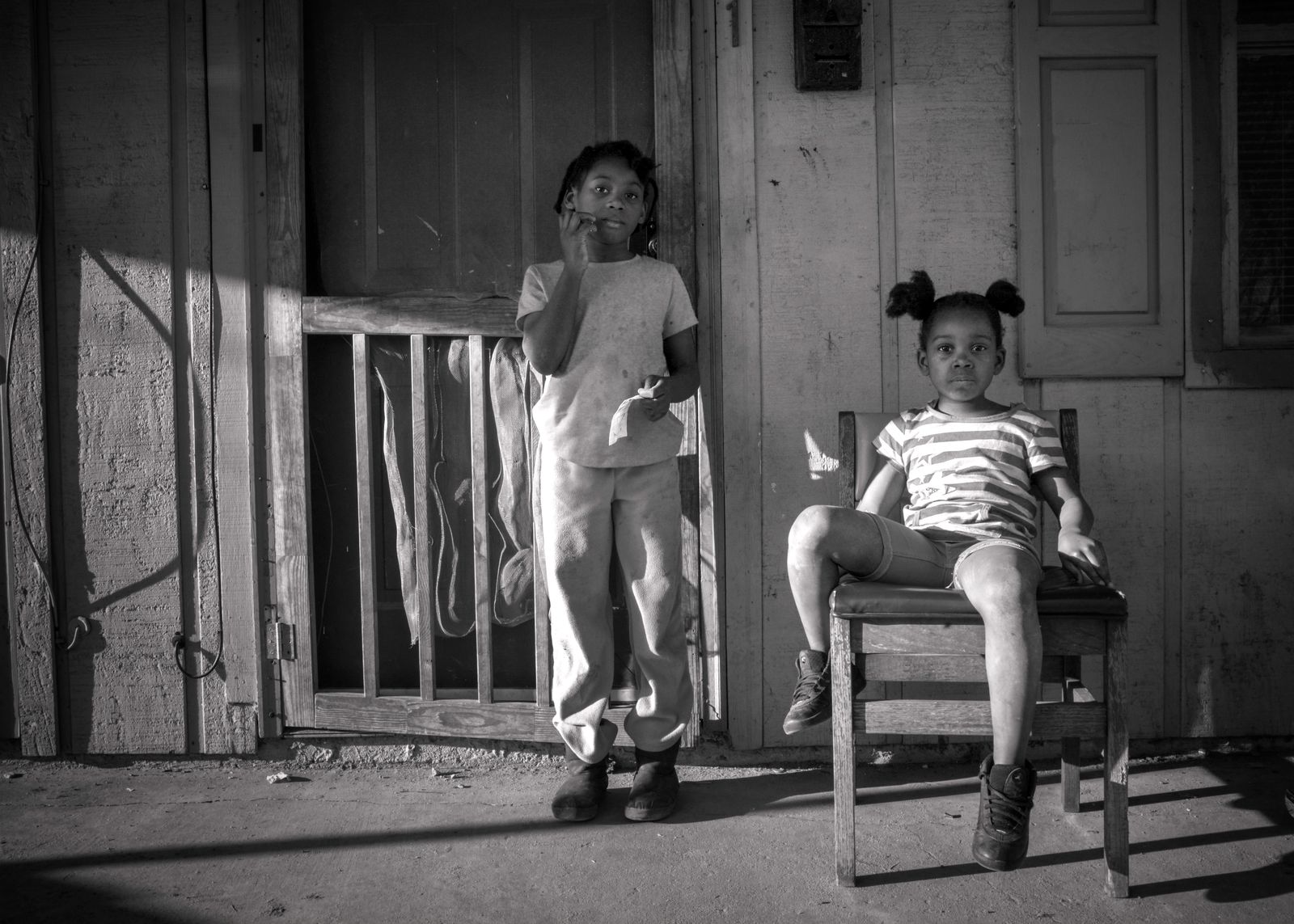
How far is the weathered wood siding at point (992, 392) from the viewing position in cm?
298

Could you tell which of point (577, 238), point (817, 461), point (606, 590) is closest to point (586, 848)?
point (606, 590)

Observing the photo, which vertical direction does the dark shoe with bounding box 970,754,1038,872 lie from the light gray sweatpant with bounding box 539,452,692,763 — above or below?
below

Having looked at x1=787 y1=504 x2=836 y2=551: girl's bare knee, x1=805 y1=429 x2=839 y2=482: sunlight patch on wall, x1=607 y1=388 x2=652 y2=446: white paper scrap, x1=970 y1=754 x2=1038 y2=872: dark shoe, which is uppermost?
x1=607 y1=388 x2=652 y2=446: white paper scrap

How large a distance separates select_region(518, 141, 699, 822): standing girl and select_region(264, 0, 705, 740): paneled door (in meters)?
0.28

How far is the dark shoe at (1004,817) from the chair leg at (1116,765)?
21 cm

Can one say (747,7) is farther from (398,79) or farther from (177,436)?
(177,436)

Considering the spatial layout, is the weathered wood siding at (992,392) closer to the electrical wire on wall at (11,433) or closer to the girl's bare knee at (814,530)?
the girl's bare knee at (814,530)

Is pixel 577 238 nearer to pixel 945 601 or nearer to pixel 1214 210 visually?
pixel 945 601

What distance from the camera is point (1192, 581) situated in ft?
10.00

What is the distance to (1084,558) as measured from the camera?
230 cm

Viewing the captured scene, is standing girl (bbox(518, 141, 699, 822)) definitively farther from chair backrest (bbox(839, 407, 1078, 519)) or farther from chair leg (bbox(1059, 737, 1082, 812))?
chair leg (bbox(1059, 737, 1082, 812))

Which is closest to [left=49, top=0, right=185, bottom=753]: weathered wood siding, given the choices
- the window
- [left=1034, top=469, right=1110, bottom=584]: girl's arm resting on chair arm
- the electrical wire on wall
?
the electrical wire on wall

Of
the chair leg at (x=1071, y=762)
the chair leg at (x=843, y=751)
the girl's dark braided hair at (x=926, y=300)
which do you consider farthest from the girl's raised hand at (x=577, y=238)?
the chair leg at (x=1071, y=762)

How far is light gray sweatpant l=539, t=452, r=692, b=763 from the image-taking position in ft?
8.68
